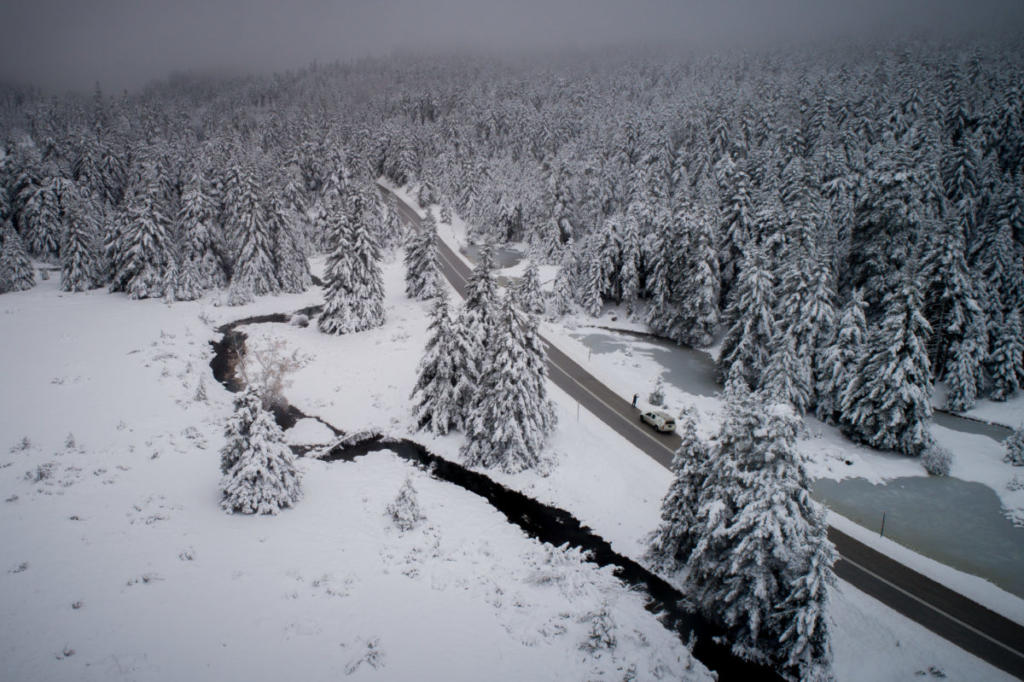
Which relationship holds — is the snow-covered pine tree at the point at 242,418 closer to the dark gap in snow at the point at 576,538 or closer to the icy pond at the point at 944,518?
the dark gap in snow at the point at 576,538

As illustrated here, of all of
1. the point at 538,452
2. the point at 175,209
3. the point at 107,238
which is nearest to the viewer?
the point at 538,452

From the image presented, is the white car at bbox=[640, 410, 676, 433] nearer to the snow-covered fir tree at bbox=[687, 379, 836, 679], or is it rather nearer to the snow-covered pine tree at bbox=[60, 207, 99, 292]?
the snow-covered fir tree at bbox=[687, 379, 836, 679]

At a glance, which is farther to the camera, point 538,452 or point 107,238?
point 107,238

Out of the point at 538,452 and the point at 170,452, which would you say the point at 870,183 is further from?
the point at 170,452

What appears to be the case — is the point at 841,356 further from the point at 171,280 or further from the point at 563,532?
the point at 171,280

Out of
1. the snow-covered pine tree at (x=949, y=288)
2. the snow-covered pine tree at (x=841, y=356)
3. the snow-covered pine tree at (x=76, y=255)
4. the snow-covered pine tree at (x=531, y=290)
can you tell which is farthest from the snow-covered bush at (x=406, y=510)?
the snow-covered pine tree at (x=76, y=255)

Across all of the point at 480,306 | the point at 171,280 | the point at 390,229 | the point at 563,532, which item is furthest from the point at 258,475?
the point at 390,229

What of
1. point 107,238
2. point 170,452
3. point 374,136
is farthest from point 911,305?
point 374,136

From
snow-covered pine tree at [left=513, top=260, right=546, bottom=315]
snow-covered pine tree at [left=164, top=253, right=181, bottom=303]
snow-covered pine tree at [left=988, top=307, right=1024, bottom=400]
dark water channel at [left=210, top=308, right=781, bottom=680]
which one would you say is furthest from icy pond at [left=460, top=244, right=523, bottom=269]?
snow-covered pine tree at [left=988, top=307, right=1024, bottom=400]
